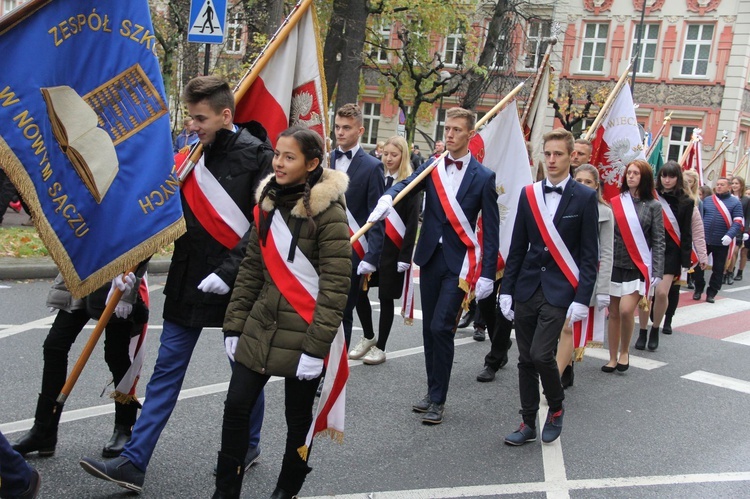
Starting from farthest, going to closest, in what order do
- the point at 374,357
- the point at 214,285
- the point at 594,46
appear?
the point at 594,46 → the point at 374,357 → the point at 214,285

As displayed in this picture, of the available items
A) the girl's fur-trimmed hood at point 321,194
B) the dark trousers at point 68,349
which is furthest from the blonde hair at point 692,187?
the dark trousers at point 68,349

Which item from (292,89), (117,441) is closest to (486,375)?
(292,89)

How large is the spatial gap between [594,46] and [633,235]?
3259 centimetres

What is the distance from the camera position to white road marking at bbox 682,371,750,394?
717cm

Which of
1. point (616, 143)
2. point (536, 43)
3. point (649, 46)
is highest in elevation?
point (649, 46)

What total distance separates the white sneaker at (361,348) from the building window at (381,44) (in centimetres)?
1695

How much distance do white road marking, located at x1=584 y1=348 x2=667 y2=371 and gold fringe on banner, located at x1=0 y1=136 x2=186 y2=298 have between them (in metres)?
5.35

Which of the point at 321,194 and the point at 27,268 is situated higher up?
the point at 321,194

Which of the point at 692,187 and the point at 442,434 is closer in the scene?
the point at 442,434

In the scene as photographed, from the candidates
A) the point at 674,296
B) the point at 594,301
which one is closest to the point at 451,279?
the point at 594,301

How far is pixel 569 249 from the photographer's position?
519 centimetres

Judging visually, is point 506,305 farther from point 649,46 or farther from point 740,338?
point 649,46

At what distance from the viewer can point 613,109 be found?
8625mm

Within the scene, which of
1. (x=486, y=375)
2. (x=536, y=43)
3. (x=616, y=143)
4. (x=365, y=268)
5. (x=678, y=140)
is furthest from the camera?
(x=678, y=140)
